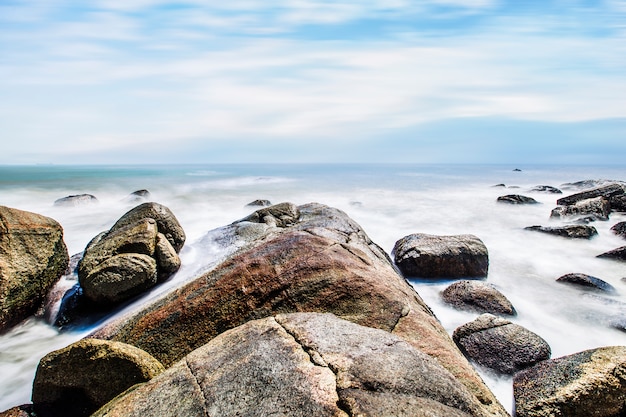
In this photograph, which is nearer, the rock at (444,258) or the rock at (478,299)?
the rock at (478,299)

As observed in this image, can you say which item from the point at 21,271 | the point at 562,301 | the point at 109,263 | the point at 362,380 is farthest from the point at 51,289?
the point at 562,301

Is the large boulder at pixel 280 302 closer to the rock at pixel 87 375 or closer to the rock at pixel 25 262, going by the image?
the rock at pixel 87 375

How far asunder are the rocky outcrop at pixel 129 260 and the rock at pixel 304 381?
449 centimetres

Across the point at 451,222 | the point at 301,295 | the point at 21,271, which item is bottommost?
the point at 451,222

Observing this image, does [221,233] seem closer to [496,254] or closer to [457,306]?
[457,306]

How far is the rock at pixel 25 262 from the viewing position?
6.17 m

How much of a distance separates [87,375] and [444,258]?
7316mm

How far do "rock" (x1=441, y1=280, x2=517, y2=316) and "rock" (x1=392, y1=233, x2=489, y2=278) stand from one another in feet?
3.85

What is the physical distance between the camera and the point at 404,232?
1552 cm

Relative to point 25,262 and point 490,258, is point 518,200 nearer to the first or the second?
point 490,258

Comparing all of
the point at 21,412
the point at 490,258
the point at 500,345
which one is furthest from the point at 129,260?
the point at 490,258

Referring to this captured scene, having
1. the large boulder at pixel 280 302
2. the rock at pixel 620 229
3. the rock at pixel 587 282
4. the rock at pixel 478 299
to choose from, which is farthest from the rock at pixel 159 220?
the rock at pixel 620 229

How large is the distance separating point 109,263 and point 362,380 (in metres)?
5.74

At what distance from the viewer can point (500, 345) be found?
17.4 feet
